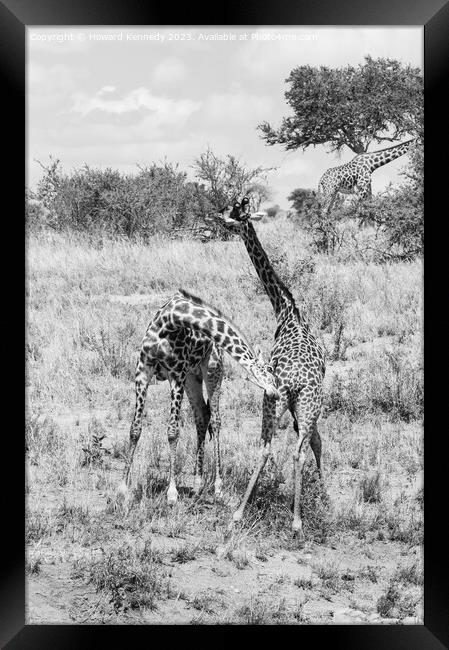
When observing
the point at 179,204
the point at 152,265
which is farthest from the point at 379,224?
the point at 152,265

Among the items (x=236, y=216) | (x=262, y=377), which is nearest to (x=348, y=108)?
(x=236, y=216)

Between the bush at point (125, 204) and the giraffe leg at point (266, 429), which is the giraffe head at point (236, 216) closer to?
the giraffe leg at point (266, 429)

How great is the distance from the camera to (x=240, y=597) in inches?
231

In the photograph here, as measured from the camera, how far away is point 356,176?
580 inches

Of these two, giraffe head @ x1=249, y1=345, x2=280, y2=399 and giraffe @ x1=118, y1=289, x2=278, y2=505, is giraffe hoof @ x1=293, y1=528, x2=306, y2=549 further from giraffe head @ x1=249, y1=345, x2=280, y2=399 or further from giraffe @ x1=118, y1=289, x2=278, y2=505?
giraffe head @ x1=249, y1=345, x2=280, y2=399

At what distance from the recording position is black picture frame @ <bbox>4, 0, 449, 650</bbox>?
5.55m

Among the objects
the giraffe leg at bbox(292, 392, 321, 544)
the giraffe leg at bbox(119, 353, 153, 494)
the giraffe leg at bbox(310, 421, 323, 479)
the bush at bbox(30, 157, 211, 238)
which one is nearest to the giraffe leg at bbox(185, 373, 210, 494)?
the giraffe leg at bbox(119, 353, 153, 494)
